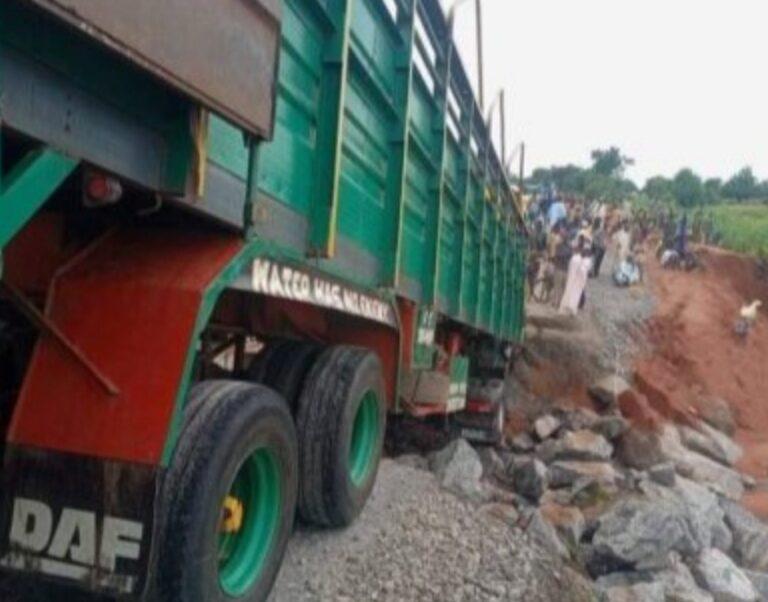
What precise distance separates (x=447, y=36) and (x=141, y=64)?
3.74m

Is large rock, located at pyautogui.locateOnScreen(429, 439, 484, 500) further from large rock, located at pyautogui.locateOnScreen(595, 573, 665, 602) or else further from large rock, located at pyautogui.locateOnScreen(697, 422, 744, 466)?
large rock, located at pyautogui.locateOnScreen(697, 422, 744, 466)

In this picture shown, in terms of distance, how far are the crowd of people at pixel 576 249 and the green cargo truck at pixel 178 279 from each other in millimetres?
15386

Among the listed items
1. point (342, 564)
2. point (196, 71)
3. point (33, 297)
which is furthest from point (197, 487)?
point (342, 564)

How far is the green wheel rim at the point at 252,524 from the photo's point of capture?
2.92m

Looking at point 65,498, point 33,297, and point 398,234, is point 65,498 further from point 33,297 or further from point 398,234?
point 398,234

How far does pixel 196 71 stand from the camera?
2.09m

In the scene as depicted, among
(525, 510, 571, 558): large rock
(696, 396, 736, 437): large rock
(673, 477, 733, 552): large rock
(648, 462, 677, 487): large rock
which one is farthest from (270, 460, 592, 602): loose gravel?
(696, 396, 736, 437): large rock

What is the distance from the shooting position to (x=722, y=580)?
7.23 metres

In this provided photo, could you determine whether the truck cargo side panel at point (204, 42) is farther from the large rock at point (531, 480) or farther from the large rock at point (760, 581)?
the large rock at point (760, 581)

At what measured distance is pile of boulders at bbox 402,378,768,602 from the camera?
6.51 meters

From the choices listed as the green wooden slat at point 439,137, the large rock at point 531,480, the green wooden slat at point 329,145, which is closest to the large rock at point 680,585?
the large rock at point 531,480

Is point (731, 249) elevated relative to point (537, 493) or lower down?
elevated

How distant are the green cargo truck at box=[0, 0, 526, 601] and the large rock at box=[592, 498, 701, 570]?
3.22m

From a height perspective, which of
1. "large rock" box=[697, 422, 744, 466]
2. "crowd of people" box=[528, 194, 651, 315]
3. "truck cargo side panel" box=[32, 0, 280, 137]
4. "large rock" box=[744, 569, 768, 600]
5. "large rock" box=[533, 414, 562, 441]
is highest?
"crowd of people" box=[528, 194, 651, 315]
